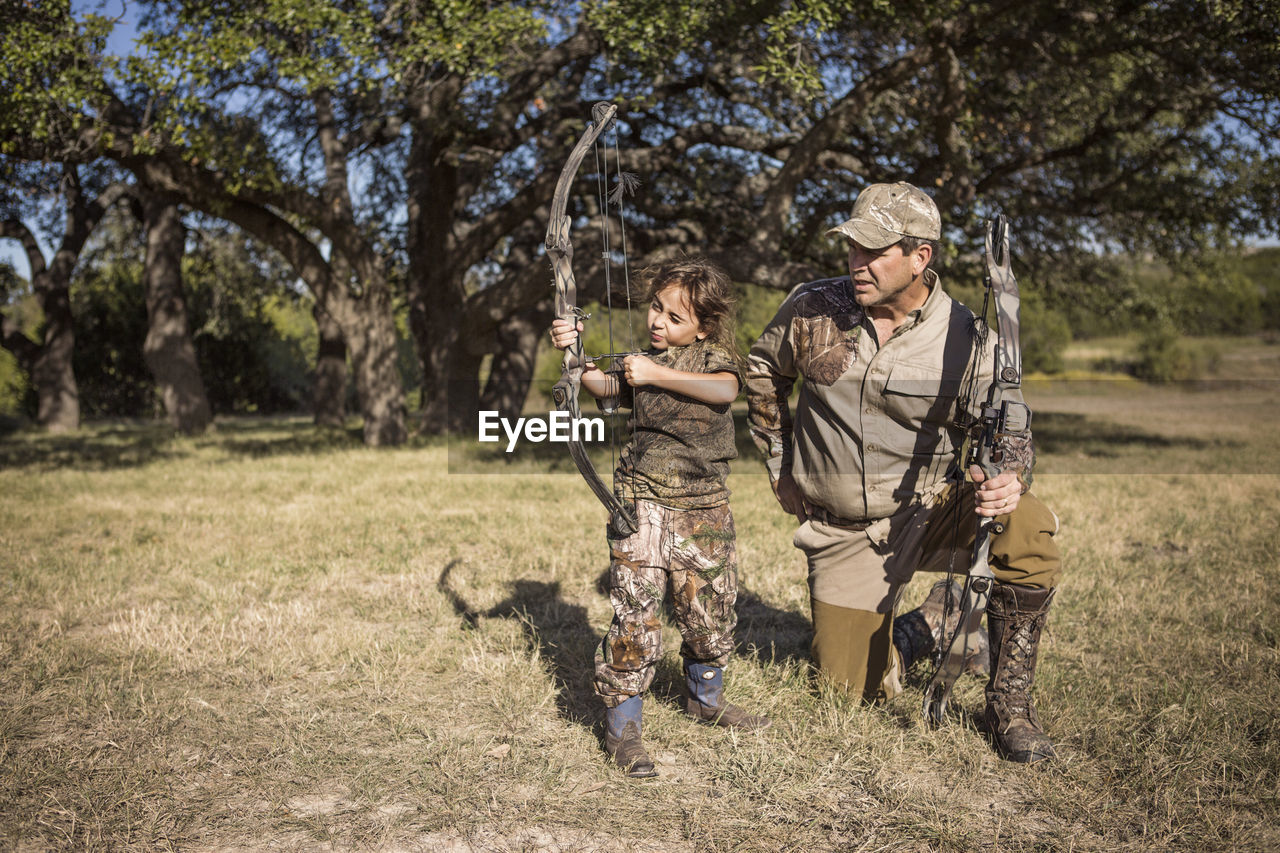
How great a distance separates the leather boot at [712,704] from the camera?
384 cm

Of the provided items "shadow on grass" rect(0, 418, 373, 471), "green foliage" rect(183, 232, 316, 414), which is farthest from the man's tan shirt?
"green foliage" rect(183, 232, 316, 414)

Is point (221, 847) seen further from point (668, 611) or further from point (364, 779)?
point (668, 611)

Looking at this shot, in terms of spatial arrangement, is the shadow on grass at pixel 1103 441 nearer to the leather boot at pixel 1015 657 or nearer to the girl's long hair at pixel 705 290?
the leather boot at pixel 1015 657

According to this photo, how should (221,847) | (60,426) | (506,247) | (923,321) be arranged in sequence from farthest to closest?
(60,426), (506,247), (923,321), (221,847)

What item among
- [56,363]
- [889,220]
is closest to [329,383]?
[56,363]

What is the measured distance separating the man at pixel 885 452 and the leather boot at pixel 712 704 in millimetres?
444

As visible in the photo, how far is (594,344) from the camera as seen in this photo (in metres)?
27.8

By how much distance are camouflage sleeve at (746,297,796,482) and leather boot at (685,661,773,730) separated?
94 cm

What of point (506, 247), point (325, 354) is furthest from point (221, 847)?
point (325, 354)

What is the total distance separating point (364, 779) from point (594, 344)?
80.6 ft

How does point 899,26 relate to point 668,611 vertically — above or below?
above

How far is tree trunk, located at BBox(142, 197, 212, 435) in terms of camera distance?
691 inches

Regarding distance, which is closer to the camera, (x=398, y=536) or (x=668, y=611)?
(x=668, y=611)

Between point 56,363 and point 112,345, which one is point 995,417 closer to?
point 56,363
